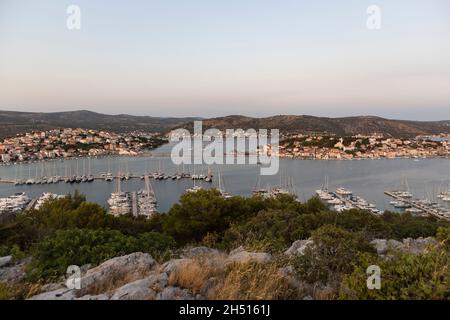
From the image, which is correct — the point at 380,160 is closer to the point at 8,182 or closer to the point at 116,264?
the point at 8,182

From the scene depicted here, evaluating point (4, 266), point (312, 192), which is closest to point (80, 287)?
point (4, 266)

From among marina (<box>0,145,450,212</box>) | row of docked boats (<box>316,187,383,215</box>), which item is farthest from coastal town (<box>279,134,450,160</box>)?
row of docked boats (<box>316,187,383,215</box>)

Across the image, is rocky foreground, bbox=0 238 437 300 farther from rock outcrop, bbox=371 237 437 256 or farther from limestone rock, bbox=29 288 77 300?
rock outcrop, bbox=371 237 437 256

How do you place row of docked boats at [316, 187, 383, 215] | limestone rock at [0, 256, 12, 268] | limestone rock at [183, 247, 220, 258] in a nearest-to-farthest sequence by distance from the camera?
limestone rock at [183, 247, 220, 258] < limestone rock at [0, 256, 12, 268] < row of docked boats at [316, 187, 383, 215]

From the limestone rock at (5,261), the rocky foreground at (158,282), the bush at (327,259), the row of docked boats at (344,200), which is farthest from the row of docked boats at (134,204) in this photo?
the bush at (327,259)

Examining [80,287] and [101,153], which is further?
[101,153]

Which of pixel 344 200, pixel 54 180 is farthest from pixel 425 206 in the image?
pixel 54 180
